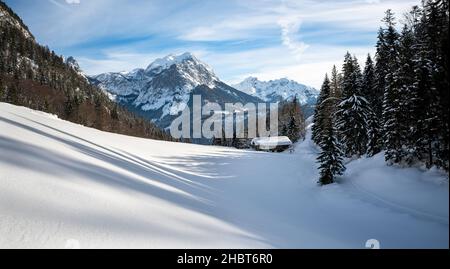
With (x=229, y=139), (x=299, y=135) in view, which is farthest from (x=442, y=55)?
(x=229, y=139)

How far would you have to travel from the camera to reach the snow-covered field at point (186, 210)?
7090mm

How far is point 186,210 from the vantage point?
14.0 m

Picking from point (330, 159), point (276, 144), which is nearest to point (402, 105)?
point (330, 159)

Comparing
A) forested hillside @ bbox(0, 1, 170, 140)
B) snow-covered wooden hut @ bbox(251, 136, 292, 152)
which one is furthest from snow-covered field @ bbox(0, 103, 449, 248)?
forested hillside @ bbox(0, 1, 170, 140)

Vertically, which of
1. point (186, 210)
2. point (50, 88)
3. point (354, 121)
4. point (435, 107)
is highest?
point (50, 88)

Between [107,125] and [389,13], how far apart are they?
337ft

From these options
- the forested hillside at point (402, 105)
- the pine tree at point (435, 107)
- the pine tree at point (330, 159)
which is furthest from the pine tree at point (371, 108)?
the pine tree at point (435, 107)

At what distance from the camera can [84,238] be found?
8.73 metres

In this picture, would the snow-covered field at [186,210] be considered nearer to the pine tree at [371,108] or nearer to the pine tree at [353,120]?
the pine tree at [371,108]

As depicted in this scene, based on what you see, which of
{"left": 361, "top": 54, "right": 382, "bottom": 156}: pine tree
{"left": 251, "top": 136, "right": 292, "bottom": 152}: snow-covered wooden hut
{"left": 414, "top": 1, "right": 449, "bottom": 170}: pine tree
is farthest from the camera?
{"left": 251, "top": 136, "right": 292, "bottom": 152}: snow-covered wooden hut

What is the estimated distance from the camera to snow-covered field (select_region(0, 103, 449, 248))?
709 cm

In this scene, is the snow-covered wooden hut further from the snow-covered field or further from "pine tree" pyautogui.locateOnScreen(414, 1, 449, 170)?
"pine tree" pyautogui.locateOnScreen(414, 1, 449, 170)

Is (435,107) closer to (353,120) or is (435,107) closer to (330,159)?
(330,159)
